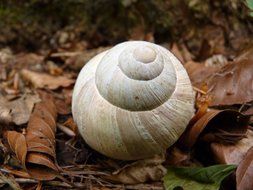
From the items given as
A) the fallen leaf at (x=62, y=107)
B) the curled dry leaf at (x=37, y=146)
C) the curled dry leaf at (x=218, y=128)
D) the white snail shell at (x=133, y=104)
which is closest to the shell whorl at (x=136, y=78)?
the white snail shell at (x=133, y=104)

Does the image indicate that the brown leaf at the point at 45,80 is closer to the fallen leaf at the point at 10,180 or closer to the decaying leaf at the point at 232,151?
the fallen leaf at the point at 10,180

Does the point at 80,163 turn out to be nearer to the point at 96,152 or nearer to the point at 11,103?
the point at 96,152

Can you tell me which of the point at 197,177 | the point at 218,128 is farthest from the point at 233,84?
the point at 197,177

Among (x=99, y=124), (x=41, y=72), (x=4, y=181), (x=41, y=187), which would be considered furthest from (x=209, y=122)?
(x=41, y=72)

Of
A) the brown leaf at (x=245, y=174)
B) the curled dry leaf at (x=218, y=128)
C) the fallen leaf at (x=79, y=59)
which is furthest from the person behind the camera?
the fallen leaf at (x=79, y=59)

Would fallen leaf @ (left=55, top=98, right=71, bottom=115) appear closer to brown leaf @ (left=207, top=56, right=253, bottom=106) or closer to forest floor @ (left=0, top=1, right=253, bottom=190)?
forest floor @ (left=0, top=1, right=253, bottom=190)

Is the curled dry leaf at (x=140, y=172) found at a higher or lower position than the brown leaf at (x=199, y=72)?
lower

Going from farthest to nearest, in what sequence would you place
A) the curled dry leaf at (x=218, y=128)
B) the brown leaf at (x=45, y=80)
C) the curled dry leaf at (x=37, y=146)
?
the brown leaf at (x=45, y=80) → the curled dry leaf at (x=218, y=128) → the curled dry leaf at (x=37, y=146)
